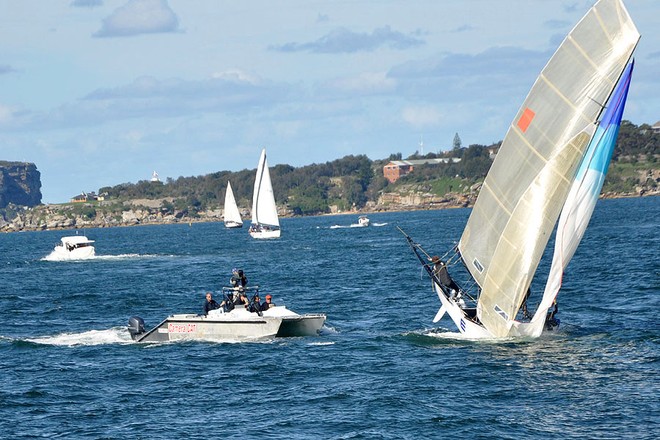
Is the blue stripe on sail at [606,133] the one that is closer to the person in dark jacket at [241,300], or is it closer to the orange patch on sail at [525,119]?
the orange patch on sail at [525,119]

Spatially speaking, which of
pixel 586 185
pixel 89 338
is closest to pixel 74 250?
pixel 89 338

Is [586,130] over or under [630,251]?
over

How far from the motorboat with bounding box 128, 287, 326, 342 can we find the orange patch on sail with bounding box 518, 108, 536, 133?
394 inches

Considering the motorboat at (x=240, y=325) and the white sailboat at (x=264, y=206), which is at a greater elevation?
the white sailboat at (x=264, y=206)

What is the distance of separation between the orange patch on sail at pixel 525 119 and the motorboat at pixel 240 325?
10020 millimetres

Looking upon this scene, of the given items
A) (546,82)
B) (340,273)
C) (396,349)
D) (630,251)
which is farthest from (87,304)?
(630,251)

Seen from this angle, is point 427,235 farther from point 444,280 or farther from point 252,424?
point 252,424

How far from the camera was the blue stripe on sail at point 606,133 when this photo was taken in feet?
117

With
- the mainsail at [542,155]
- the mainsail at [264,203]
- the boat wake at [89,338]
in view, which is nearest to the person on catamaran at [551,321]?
the mainsail at [542,155]

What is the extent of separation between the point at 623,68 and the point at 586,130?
7.65 ft

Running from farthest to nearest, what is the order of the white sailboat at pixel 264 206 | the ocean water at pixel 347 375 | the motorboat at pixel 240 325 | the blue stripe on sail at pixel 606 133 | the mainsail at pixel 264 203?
1. the mainsail at pixel 264 203
2. the white sailboat at pixel 264 206
3. the motorboat at pixel 240 325
4. the blue stripe on sail at pixel 606 133
5. the ocean water at pixel 347 375

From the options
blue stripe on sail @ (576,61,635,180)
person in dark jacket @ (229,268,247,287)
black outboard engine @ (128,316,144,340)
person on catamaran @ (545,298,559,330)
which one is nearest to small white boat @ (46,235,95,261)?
black outboard engine @ (128,316,144,340)

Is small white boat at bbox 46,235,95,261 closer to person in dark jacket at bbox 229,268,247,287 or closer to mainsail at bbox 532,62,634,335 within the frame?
person in dark jacket at bbox 229,268,247,287

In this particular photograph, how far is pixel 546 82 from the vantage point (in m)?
36.3
